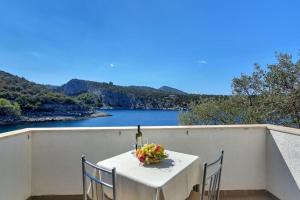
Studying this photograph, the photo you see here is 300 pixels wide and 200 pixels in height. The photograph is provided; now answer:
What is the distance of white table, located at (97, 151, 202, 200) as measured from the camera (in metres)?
1.83

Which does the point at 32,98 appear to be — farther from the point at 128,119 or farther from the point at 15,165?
the point at 15,165

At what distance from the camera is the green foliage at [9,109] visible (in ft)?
45.0

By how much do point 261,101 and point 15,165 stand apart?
26.0 ft

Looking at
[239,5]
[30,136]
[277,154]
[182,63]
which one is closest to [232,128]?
[277,154]

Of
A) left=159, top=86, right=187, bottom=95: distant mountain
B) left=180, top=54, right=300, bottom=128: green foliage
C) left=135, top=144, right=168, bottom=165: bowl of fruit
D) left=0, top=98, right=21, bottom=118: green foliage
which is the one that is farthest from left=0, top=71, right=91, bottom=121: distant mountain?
left=135, top=144, right=168, bottom=165: bowl of fruit

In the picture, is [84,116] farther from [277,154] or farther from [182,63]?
[277,154]

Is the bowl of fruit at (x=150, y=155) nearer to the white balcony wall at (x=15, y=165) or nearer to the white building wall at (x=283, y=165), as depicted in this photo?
the white balcony wall at (x=15, y=165)

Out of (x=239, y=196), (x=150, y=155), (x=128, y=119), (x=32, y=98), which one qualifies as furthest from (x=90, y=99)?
(x=150, y=155)

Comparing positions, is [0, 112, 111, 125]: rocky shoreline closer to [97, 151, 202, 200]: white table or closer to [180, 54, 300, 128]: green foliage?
[180, 54, 300, 128]: green foliage

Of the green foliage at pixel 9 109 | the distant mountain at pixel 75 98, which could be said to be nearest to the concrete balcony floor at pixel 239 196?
the distant mountain at pixel 75 98

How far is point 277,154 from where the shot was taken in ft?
10.8

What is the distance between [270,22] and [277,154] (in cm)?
934

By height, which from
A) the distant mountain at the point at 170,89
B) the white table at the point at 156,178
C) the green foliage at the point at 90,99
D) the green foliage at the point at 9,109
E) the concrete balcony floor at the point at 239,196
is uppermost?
the distant mountain at the point at 170,89

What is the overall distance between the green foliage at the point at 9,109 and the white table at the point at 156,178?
529 inches
